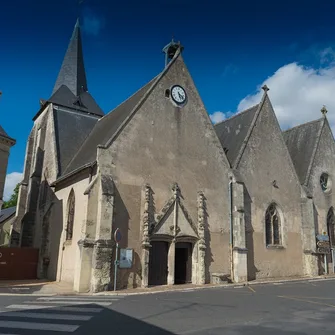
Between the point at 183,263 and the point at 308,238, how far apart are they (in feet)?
29.9

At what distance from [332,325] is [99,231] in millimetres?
8994

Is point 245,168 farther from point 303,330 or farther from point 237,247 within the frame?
point 303,330

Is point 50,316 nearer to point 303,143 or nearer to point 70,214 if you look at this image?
point 70,214

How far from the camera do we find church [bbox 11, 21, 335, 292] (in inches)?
589

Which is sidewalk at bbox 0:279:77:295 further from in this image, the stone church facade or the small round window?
the small round window

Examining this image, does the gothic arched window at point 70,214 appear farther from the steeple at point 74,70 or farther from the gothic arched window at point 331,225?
the gothic arched window at point 331,225

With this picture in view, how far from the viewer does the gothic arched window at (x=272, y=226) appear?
20523mm

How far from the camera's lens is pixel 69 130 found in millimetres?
23047

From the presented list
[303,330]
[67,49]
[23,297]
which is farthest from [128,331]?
[67,49]

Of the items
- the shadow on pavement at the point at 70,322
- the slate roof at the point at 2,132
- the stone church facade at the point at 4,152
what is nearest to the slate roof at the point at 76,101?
the slate roof at the point at 2,132

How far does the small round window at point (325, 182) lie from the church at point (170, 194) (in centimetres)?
10

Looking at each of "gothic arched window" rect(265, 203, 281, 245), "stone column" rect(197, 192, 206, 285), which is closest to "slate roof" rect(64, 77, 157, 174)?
"stone column" rect(197, 192, 206, 285)

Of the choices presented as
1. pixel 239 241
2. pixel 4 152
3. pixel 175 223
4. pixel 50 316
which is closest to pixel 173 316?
pixel 50 316

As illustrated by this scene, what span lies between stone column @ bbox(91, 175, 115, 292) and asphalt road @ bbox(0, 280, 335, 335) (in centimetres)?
255
